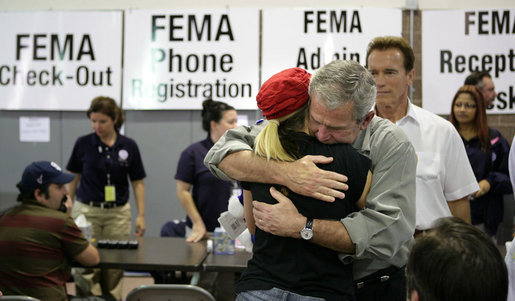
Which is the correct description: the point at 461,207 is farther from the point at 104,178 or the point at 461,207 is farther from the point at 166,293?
the point at 104,178

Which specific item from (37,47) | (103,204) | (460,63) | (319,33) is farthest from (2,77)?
(460,63)

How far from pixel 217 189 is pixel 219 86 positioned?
1.82 meters

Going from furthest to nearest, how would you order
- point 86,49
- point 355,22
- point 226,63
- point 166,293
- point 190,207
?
point 86,49 → point 226,63 → point 355,22 → point 190,207 → point 166,293

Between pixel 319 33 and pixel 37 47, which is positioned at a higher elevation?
pixel 319 33

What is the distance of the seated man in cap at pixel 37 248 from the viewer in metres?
2.95

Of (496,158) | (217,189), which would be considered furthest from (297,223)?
(496,158)

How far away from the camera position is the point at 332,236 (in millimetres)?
1496

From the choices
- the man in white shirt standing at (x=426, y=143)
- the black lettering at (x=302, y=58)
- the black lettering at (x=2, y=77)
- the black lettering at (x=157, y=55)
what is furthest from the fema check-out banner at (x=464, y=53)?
the black lettering at (x=2, y=77)

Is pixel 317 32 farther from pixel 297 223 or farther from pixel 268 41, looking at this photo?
pixel 297 223

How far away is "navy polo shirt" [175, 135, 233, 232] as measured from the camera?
4.05 m

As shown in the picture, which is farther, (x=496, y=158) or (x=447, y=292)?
(x=496, y=158)

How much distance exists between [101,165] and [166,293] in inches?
87.7

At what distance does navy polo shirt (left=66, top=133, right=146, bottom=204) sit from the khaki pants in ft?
0.29

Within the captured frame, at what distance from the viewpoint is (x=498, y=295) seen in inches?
43.9
